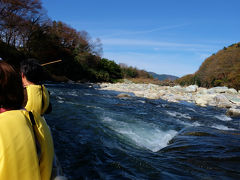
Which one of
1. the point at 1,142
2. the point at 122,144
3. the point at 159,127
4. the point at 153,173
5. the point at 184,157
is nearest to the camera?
the point at 1,142

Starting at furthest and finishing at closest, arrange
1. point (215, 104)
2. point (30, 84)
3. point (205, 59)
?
1. point (205, 59)
2. point (215, 104)
3. point (30, 84)

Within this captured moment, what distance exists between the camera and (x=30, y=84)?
236 cm

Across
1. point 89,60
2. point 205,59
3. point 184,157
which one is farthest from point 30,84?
point 205,59

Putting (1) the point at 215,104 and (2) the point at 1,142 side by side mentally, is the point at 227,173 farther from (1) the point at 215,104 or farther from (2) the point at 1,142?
(1) the point at 215,104

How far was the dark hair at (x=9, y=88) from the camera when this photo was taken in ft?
3.33

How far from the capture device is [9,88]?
3.40 feet

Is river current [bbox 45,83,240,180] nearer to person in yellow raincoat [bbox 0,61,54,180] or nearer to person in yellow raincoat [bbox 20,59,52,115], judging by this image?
person in yellow raincoat [bbox 20,59,52,115]

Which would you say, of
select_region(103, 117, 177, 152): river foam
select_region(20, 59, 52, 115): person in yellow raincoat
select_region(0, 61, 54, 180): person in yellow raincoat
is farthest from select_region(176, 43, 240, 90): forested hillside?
select_region(0, 61, 54, 180): person in yellow raincoat

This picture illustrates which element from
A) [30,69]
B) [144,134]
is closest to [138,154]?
[144,134]

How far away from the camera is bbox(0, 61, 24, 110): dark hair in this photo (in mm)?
1014

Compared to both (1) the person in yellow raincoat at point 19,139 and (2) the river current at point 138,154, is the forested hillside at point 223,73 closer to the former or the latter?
(2) the river current at point 138,154

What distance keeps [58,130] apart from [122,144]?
166 cm

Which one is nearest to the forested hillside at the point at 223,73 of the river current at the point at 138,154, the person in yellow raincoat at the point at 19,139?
the river current at the point at 138,154

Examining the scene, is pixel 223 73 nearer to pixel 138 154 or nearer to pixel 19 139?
pixel 138 154
